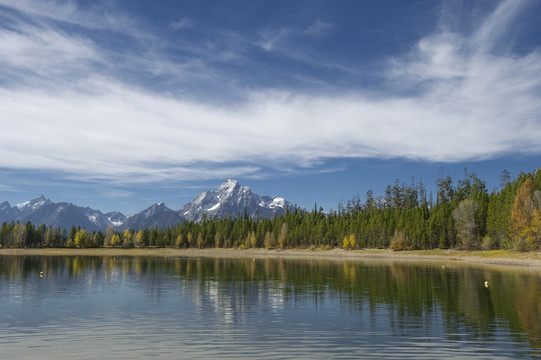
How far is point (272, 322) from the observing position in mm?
31766

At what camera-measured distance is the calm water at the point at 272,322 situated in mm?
23297

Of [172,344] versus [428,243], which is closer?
[172,344]

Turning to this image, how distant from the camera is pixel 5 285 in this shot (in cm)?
5747

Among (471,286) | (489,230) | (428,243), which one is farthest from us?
(428,243)

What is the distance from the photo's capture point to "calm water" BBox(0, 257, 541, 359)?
23.3 m

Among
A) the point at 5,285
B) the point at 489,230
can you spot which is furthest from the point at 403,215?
the point at 5,285

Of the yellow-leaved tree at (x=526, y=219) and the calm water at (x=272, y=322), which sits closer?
the calm water at (x=272, y=322)

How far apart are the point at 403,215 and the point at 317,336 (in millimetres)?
157089

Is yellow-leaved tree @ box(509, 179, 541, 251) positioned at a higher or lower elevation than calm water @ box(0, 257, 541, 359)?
higher

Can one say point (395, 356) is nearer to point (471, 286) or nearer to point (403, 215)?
point (471, 286)

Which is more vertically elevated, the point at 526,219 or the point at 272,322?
the point at 526,219

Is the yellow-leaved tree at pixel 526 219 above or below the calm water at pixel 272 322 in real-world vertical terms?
above

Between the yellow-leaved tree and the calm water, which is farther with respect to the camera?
the yellow-leaved tree

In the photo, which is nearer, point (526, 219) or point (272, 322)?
point (272, 322)
